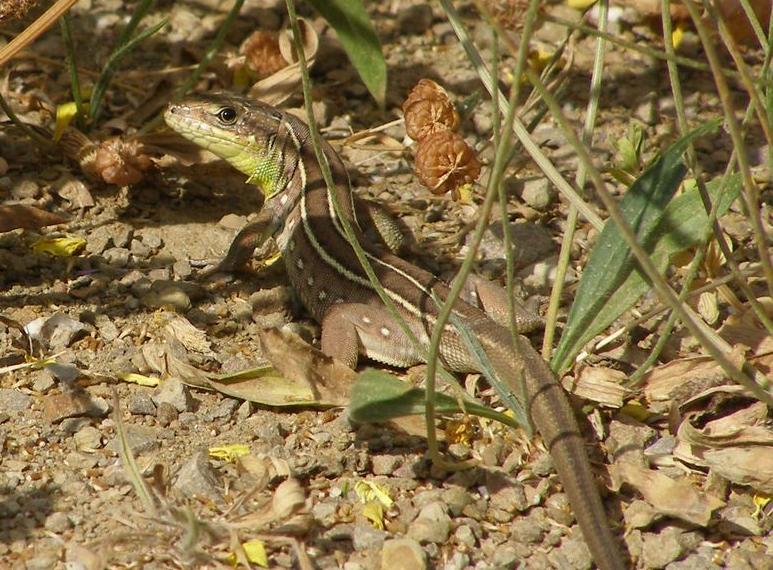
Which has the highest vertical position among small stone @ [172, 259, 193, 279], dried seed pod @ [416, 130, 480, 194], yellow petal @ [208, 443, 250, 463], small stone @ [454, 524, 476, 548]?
dried seed pod @ [416, 130, 480, 194]

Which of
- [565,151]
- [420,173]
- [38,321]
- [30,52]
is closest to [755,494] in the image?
[420,173]

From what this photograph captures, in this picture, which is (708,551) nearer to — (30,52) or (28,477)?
(28,477)

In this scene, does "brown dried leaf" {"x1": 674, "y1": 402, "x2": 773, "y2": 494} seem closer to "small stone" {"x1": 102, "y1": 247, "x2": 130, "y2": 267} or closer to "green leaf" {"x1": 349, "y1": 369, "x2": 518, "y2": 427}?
"green leaf" {"x1": 349, "y1": 369, "x2": 518, "y2": 427}

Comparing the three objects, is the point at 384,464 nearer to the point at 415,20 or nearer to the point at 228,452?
the point at 228,452

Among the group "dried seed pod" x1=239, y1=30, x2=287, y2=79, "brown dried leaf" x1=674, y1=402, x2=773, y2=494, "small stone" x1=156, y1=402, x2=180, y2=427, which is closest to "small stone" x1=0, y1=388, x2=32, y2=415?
"small stone" x1=156, y1=402, x2=180, y2=427

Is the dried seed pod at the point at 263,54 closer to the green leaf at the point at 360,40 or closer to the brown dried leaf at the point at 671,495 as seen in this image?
the green leaf at the point at 360,40

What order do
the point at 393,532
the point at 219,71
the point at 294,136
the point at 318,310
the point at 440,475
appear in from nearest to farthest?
the point at 393,532
the point at 440,475
the point at 318,310
the point at 294,136
the point at 219,71
